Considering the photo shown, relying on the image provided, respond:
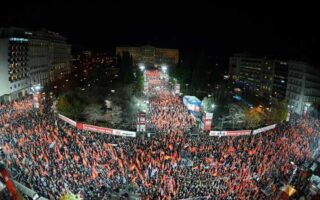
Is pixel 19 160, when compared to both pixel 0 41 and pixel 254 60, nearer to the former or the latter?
pixel 0 41

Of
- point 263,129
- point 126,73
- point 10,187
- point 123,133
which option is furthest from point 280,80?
point 10,187

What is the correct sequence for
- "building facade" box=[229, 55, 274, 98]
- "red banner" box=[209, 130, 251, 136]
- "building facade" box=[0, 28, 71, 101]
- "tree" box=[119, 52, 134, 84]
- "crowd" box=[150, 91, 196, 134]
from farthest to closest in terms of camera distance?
"tree" box=[119, 52, 134, 84]
"building facade" box=[229, 55, 274, 98]
"building facade" box=[0, 28, 71, 101]
"crowd" box=[150, 91, 196, 134]
"red banner" box=[209, 130, 251, 136]

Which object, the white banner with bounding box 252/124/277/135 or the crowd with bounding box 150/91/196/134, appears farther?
the white banner with bounding box 252/124/277/135

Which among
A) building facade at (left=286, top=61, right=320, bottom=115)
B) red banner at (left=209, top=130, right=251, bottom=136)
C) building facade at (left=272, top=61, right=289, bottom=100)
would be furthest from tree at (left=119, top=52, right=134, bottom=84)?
red banner at (left=209, top=130, right=251, bottom=136)

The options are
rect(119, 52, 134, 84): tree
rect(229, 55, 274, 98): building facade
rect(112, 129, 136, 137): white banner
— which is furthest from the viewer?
rect(119, 52, 134, 84): tree

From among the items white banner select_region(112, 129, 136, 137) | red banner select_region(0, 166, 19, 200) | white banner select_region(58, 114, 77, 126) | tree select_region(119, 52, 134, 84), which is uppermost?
tree select_region(119, 52, 134, 84)

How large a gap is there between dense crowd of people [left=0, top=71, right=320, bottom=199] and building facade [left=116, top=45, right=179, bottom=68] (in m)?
A: 112

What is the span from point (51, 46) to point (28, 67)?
16436 mm

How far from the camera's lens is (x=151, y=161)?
21.0 meters

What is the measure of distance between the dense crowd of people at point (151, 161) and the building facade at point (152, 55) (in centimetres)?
11172

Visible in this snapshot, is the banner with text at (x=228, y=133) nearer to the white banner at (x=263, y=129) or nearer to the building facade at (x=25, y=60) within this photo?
the white banner at (x=263, y=129)

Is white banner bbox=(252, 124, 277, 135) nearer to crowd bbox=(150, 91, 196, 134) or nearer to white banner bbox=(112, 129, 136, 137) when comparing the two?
crowd bbox=(150, 91, 196, 134)

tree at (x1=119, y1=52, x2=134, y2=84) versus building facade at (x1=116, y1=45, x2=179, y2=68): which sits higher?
building facade at (x1=116, y1=45, x2=179, y2=68)

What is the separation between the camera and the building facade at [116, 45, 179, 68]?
140000mm
